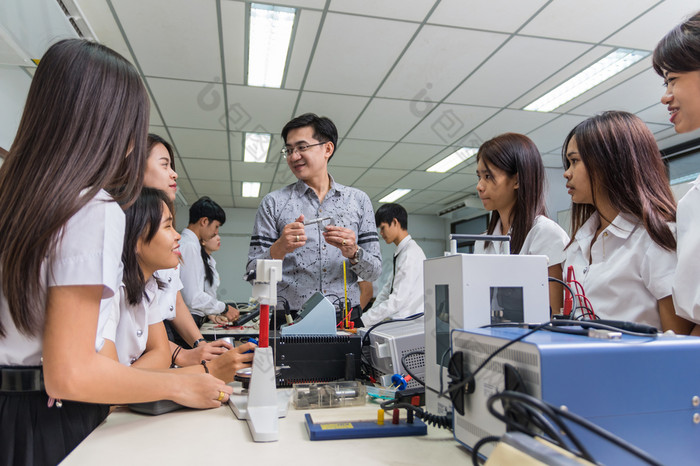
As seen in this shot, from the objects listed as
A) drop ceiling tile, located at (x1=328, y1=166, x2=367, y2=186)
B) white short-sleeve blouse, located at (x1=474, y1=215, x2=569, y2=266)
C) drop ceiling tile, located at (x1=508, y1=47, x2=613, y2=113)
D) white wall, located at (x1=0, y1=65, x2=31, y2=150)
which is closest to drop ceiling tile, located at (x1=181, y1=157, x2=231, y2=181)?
drop ceiling tile, located at (x1=328, y1=166, x2=367, y2=186)

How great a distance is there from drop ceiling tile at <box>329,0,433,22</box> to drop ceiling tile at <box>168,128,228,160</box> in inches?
93.8

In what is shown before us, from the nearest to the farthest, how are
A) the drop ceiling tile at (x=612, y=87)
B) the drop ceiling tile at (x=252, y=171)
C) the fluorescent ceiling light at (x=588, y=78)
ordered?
the fluorescent ceiling light at (x=588, y=78), the drop ceiling tile at (x=612, y=87), the drop ceiling tile at (x=252, y=171)

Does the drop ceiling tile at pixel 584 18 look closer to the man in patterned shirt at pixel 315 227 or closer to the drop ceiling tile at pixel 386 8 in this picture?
the drop ceiling tile at pixel 386 8

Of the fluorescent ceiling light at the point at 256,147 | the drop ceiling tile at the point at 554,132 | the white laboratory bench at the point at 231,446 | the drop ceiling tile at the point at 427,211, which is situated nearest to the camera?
the white laboratory bench at the point at 231,446

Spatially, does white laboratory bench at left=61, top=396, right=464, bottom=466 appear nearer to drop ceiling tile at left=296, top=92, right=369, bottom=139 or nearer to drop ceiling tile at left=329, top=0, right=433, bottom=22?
drop ceiling tile at left=329, top=0, right=433, bottom=22

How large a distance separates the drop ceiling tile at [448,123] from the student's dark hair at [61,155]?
10.9ft

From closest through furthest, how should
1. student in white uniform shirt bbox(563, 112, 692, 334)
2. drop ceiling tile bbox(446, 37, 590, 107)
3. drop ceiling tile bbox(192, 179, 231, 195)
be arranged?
student in white uniform shirt bbox(563, 112, 692, 334) < drop ceiling tile bbox(446, 37, 590, 107) < drop ceiling tile bbox(192, 179, 231, 195)

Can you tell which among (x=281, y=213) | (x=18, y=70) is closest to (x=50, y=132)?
(x=281, y=213)

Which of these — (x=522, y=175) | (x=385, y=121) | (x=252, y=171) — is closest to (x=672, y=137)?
(x=385, y=121)

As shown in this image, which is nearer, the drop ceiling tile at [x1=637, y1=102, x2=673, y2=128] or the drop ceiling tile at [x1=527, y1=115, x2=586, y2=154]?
the drop ceiling tile at [x1=637, y1=102, x2=673, y2=128]

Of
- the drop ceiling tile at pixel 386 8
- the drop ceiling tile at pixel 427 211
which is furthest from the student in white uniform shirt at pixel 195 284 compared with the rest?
the drop ceiling tile at pixel 427 211

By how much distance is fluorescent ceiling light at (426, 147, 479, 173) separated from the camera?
5.05 meters

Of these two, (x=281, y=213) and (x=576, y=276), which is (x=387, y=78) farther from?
(x=576, y=276)

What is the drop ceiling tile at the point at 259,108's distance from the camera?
3516 mm
